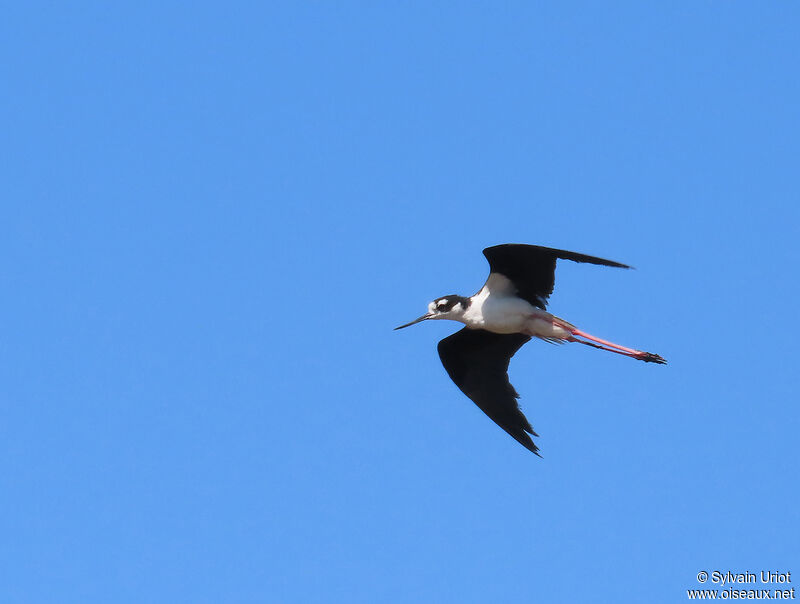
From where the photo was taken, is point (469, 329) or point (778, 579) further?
point (469, 329)

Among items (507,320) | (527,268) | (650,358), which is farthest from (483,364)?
(650,358)

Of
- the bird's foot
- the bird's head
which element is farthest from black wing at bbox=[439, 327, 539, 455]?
the bird's foot

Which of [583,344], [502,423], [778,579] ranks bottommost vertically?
[778,579]

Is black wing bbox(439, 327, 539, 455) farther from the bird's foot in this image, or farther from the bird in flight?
the bird's foot

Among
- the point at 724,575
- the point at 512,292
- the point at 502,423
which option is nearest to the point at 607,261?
the point at 512,292

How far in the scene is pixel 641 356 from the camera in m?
11.8

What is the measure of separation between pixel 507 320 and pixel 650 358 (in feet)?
5.93

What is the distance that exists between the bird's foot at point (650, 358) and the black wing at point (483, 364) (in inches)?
55.9

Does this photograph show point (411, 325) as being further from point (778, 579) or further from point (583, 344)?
point (778, 579)

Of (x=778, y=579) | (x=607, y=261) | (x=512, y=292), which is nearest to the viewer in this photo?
(x=607, y=261)

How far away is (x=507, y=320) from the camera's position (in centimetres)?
1166

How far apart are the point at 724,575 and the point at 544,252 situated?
13.2 ft

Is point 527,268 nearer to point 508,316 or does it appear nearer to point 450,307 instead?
point 508,316

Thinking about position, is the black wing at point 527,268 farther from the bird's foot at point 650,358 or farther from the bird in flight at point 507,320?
the bird's foot at point 650,358
